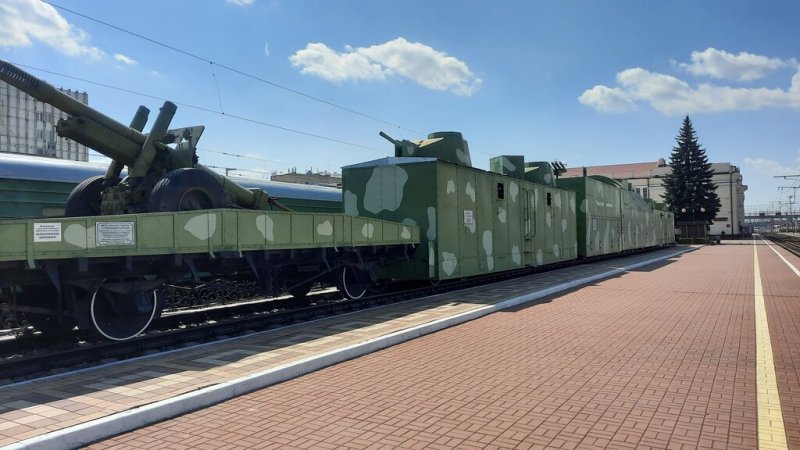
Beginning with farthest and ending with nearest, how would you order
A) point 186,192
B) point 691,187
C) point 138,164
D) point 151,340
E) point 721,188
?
point 721,188
point 691,187
point 138,164
point 186,192
point 151,340

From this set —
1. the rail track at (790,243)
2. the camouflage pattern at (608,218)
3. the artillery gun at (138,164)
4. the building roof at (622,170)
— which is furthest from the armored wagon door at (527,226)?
the building roof at (622,170)

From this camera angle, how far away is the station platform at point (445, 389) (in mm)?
4285

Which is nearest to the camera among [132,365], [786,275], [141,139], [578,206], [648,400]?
[648,400]

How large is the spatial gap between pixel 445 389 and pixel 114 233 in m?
4.34

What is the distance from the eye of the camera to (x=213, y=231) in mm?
7949

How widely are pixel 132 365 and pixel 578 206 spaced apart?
19.8 m

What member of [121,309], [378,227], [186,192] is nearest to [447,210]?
[378,227]

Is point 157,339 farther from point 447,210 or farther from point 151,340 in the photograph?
point 447,210

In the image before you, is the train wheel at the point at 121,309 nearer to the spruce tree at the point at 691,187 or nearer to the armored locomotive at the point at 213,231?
the armored locomotive at the point at 213,231

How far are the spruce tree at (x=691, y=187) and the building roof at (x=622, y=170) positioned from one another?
20422mm

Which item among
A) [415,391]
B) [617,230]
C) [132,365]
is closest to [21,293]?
[132,365]

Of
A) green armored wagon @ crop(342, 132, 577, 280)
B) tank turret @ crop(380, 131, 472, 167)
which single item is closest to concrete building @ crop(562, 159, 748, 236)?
green armored wagon @ crop(342, 132, 577, 280)

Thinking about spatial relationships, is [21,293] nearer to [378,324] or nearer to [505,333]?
[378,324]

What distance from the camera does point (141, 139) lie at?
9.59 m
